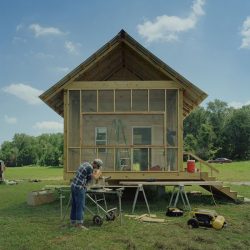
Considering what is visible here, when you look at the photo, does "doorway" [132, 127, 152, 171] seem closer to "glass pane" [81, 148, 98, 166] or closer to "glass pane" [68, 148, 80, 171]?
"glass pane" [81, 148, 98, 166]

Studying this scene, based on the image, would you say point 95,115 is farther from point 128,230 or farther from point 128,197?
point 128,230

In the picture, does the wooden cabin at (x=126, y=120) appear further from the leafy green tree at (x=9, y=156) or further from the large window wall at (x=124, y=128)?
the leafy green tree at (x=9, y=156)

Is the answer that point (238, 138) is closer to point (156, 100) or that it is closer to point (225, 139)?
point (225, 139)

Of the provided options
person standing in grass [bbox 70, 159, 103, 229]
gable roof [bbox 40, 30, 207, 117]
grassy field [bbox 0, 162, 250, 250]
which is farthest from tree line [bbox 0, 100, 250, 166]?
person standing in grass [bbox 70, 159, 103, 229]

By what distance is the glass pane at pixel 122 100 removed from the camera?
15.5 m

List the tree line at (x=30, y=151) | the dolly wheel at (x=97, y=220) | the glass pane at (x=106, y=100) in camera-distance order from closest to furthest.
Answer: the dolly wheel at (x=97, y=220) < the glass pane at (x=106, y=100) < the tree line at (x=30, y=151)

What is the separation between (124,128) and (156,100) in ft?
5.51

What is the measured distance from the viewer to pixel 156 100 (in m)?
15.6

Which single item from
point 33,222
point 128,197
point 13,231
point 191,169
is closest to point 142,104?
point 191,169

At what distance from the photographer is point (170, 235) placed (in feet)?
30.2

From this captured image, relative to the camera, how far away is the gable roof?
15.6 m

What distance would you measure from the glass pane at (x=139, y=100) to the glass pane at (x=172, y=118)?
911 millimetres

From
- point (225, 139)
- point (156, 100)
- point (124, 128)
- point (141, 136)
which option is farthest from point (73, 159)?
point (225, 139)

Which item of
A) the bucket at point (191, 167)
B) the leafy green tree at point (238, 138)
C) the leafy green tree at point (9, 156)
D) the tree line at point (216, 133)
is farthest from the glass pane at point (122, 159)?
the leafy green tree at point (9, 156)
